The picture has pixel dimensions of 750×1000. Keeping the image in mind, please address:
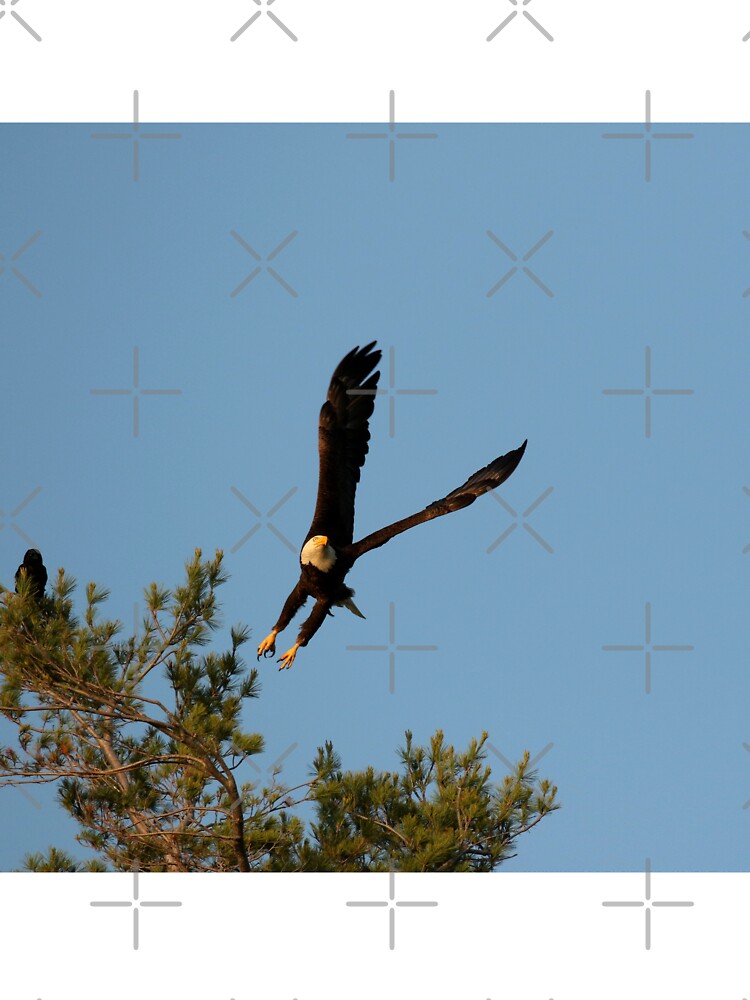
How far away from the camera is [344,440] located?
6.81m

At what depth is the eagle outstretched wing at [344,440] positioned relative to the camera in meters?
6.71

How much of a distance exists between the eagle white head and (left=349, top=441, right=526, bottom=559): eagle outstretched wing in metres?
0.10

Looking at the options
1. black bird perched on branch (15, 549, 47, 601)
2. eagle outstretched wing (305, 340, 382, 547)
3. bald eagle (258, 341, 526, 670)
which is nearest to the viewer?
black bird perched on branch (15, 549, 47, 601)

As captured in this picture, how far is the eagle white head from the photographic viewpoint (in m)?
6.44
